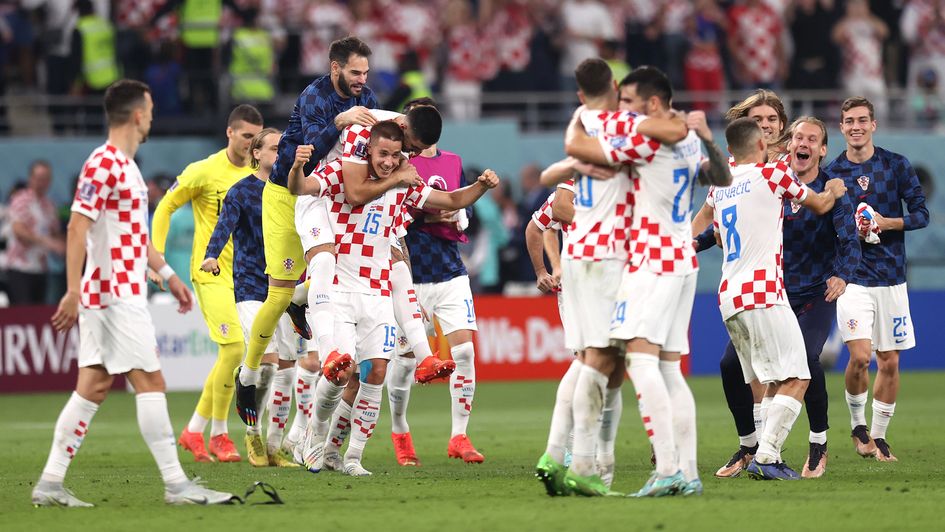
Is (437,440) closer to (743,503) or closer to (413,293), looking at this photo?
(413,293)

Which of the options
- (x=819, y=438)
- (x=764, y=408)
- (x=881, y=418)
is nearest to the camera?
(x=819, y=438)

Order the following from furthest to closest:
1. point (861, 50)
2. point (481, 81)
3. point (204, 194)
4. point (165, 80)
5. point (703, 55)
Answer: point (861, 50), point (703, 55), point (481, 81), point (165, 80), point (204, 194)

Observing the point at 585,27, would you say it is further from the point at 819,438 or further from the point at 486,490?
the point at 486,490

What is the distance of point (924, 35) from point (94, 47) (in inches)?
546

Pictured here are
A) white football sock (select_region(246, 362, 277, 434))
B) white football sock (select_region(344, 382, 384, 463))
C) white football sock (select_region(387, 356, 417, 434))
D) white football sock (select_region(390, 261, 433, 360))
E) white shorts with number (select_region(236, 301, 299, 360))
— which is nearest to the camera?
Result: white football sock (select_region(344, 382, 384, 463))

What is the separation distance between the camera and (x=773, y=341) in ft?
32.3

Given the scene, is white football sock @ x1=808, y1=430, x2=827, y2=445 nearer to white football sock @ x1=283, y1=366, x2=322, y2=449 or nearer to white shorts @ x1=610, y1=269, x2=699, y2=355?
white shorts @ x1=610, y1=269, x2=699, y2=355

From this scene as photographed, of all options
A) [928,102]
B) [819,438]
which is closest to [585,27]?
[928,102]

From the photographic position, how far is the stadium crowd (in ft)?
72.3

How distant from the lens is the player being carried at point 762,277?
9.75m

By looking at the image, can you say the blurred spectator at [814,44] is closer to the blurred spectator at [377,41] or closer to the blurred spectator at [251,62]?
the blurred spectator at [377,41]

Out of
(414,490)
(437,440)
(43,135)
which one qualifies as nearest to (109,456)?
(437,440)

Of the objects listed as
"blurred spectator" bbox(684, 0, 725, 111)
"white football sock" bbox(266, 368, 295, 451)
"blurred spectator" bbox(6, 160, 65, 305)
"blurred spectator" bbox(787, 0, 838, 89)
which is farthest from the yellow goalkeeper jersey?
"blurred spectator" bbox(787, 0, 838, 89)

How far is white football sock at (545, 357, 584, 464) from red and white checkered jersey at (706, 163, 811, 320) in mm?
1448
